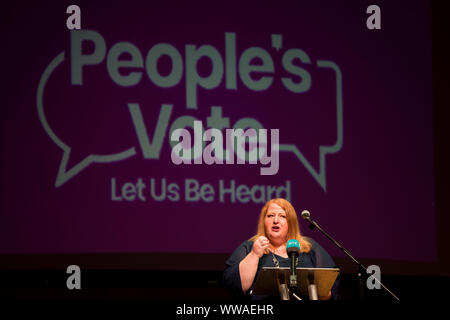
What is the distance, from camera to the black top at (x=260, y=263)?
12.4ft

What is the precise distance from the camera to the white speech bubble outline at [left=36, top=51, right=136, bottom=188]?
5.19m

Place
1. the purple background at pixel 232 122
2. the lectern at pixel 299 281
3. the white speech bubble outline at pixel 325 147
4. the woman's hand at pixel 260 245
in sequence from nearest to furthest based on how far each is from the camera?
the lectern at pixel 299 281, the woman's hand at pixel 260 245, the purple background at pixel 232 122, the white speech bubble outline at pixel 325 147

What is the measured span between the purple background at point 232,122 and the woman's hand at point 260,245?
1.65 m

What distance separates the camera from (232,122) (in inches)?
208

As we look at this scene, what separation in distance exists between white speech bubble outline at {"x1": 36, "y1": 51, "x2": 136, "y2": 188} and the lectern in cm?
229

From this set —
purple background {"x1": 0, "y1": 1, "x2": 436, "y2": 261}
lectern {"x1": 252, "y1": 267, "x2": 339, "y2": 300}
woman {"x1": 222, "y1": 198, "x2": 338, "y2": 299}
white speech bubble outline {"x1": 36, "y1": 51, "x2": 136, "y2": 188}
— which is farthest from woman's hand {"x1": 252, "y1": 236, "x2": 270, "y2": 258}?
white speech bubble outline {"x1": 36, "y1": 51, "x2": 136, "y2": 188}

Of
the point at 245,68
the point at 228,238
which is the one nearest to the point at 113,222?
the point at 228,238

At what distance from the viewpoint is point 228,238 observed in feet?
17.4

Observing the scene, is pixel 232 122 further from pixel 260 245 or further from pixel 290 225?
pixel 260 245

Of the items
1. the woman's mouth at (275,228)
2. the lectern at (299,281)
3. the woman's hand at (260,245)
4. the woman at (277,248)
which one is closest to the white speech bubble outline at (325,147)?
the woman at (277,248)

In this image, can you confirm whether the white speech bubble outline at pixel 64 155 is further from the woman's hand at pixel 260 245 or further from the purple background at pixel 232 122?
the woman's hand at pixel 260 245

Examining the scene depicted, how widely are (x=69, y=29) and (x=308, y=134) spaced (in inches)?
90.1

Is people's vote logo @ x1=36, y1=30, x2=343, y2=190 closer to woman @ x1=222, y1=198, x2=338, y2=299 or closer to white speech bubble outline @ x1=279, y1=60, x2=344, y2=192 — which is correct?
white speech bubble outline @ x1=279, y1=60, x2=344, y2=192

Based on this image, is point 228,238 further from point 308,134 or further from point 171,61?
point 171,61
